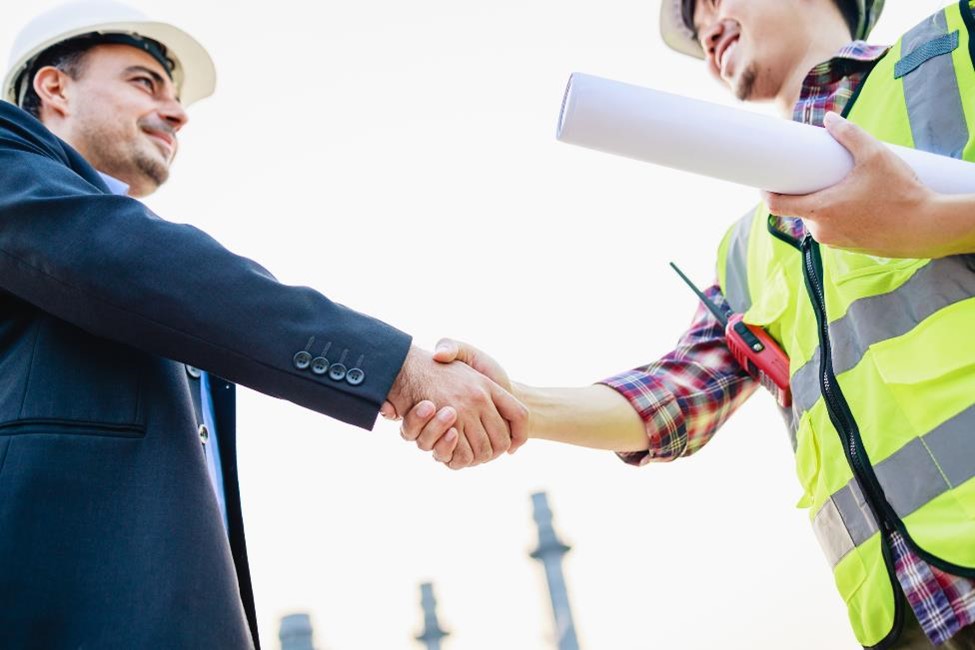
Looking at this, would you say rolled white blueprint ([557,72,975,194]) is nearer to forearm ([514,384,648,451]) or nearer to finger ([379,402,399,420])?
finger ([379,402,399,420])

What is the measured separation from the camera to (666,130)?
71.7 inches

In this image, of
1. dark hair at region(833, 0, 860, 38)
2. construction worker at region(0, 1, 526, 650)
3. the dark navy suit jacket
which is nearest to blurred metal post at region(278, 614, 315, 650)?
construction worker at region(0, 1, 526, 650)

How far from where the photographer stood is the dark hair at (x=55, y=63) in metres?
3.31

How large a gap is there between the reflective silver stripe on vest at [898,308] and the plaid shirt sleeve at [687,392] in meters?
0.70

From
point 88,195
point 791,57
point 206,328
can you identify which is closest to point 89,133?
point 88,195

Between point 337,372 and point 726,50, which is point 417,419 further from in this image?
point 726,50

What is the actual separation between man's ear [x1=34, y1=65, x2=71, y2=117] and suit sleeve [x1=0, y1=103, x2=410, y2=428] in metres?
1.16

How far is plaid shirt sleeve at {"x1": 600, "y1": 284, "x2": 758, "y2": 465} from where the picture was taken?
3.01m

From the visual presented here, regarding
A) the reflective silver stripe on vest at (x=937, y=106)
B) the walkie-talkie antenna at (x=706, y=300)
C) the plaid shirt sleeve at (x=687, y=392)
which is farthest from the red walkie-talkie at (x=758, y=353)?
the reflective silver stripe on vest at (x=937, y=106)

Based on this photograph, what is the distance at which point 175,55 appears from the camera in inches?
158

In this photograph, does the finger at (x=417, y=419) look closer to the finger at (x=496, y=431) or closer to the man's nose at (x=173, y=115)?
the finger at (x=496, y=431)

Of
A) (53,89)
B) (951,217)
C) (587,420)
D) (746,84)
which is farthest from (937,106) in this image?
(53,89)

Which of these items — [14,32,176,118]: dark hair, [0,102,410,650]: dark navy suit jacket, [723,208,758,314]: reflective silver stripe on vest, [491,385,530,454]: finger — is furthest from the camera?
[14,32,176,118]: dark hair

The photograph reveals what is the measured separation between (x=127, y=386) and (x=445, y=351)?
983mm
